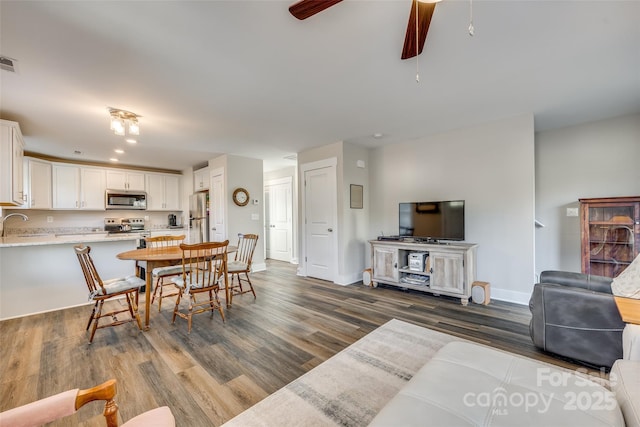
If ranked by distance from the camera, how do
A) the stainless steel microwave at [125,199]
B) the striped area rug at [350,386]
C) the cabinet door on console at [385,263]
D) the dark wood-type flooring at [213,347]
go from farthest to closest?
the stainless steel microwave at [125,199] < the cabinet door on console at [385,263] < the dark wood-type flooring at [213,347] < the striped area rug at [350,386]

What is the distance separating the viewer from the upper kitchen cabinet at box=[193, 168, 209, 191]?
19.2 feet

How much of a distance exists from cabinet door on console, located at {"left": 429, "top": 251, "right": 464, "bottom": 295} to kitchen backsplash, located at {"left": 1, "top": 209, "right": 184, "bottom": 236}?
264 inches

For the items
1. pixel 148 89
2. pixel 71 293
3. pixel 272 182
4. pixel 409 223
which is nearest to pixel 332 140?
pixel 409 223

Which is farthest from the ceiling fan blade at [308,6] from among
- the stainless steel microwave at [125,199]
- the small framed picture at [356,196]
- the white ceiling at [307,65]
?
the stainless steel microwave at [125,199]

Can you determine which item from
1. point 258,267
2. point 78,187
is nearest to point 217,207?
point 258,267

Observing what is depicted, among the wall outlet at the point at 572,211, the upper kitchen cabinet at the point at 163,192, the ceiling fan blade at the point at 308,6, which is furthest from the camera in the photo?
the upper kitchen cabinet at the point at 163,192

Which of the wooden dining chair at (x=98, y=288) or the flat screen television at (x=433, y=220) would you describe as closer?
the wooden dining chair at (x=98, y=288)

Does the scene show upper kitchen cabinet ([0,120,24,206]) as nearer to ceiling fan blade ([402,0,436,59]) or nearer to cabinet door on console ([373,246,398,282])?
Result: ceiling fan blade ([402,0,436,59])

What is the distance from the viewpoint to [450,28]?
68.2 inches

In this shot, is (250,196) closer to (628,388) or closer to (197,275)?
(197,275)

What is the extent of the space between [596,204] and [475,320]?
2176 millimetres

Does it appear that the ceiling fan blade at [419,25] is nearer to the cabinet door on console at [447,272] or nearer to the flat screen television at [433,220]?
the flat screen television at [433,220]

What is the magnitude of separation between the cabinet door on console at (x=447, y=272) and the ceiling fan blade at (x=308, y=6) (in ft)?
10.6

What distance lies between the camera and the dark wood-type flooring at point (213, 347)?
5.66 feet
